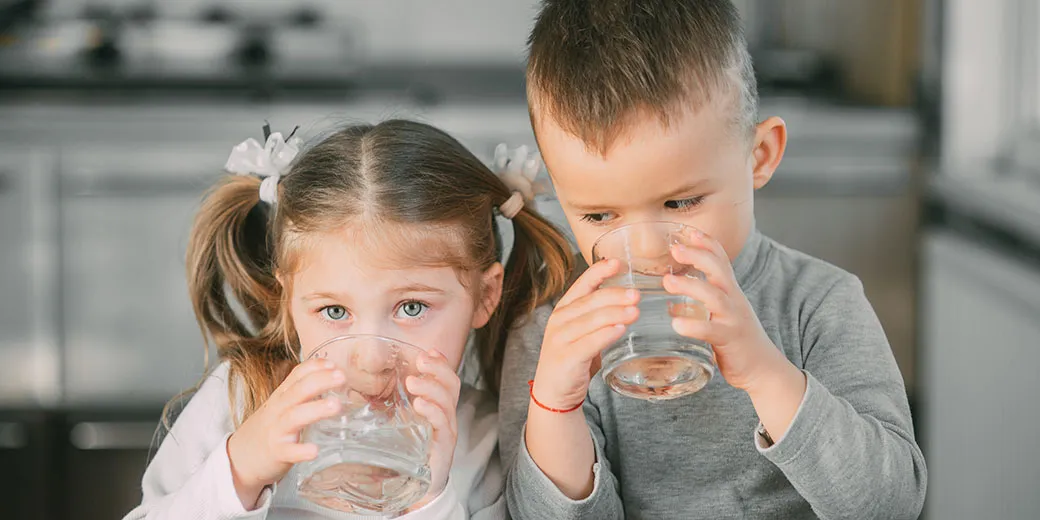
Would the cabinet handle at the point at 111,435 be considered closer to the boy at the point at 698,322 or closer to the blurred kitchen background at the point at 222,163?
the blurred kitchen background at the point at 222,163

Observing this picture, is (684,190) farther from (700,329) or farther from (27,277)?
(27,277)

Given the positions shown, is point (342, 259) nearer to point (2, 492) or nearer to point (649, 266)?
point (649, 266)

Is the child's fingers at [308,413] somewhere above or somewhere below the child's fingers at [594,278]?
below

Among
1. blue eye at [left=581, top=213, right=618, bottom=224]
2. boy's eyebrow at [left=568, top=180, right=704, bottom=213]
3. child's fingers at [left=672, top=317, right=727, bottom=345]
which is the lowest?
child's fingers at [left=672, top=317, right=727, bottom=345]

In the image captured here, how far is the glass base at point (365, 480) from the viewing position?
0.88 m

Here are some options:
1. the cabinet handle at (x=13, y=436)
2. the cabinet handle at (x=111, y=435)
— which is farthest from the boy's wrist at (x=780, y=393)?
the cabinet handle at (x=13, y=436)

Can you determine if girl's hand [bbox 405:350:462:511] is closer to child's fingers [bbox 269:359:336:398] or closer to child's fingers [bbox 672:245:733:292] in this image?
child's fingers [bbox 269:359:336:398]

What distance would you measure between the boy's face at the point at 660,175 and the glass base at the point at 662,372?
130 mm

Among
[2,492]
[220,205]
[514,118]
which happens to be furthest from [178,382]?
[220,205]

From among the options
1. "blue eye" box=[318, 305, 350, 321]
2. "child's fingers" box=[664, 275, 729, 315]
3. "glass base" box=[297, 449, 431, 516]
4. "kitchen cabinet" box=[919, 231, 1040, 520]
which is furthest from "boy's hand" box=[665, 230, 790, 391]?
"kitchen cabinet" box=[919, 231, 1040, 520]

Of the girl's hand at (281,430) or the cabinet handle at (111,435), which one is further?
the cabinet handle at (111,435)

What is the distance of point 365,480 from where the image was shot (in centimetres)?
89

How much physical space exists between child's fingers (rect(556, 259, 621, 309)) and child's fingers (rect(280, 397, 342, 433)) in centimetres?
20

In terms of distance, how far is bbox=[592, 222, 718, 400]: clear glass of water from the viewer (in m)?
0.87
